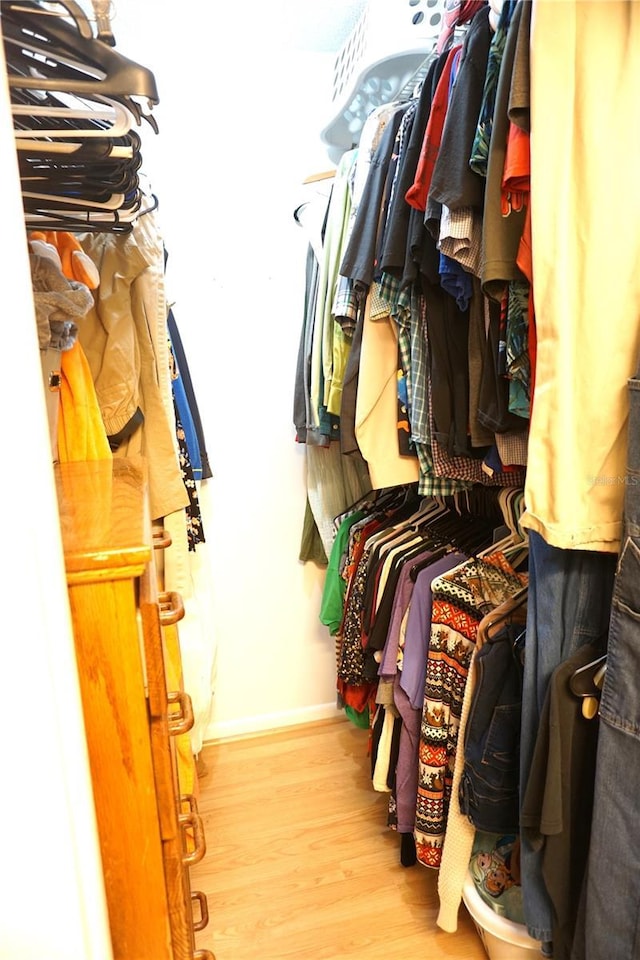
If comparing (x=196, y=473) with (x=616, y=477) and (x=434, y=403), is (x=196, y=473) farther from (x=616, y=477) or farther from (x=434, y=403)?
(x=616, y=477)

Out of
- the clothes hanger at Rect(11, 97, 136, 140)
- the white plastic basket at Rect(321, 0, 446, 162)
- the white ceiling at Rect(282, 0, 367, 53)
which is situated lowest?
the clothes hanger at Rect(11, 97, 136, 140)

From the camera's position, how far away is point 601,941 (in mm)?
821

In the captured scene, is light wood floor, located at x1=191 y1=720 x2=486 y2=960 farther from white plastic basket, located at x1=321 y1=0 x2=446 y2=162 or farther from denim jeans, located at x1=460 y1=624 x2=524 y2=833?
white plastic basket, located at x1=321 y1=0 x2=446 y2=162

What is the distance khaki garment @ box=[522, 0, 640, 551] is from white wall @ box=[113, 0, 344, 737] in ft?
4.43

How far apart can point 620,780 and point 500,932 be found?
0.60m

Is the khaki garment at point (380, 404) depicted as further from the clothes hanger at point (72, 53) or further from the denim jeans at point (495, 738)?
the clothes hanger at point (72, 53)

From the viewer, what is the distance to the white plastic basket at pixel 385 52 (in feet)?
4.34

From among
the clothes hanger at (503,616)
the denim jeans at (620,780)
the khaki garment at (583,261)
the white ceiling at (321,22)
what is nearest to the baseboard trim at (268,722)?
the clothes hanger at (503,616)

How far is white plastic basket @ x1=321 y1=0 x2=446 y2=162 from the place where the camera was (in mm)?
1322

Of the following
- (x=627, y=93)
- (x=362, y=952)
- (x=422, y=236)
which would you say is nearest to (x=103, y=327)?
(x=422, y=236)

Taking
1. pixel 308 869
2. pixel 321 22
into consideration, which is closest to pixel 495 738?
pixel 308 869

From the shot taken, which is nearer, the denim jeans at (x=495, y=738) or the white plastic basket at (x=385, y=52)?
the denim jeans at (x=495, y=738)

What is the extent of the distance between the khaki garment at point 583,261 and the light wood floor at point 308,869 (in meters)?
1.18

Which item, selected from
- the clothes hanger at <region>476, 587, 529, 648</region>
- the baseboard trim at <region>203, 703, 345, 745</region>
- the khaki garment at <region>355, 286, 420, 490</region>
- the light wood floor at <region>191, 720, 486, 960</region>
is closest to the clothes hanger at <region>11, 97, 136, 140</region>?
the khaki garment at <region>355, 286, 420, 490</region>
